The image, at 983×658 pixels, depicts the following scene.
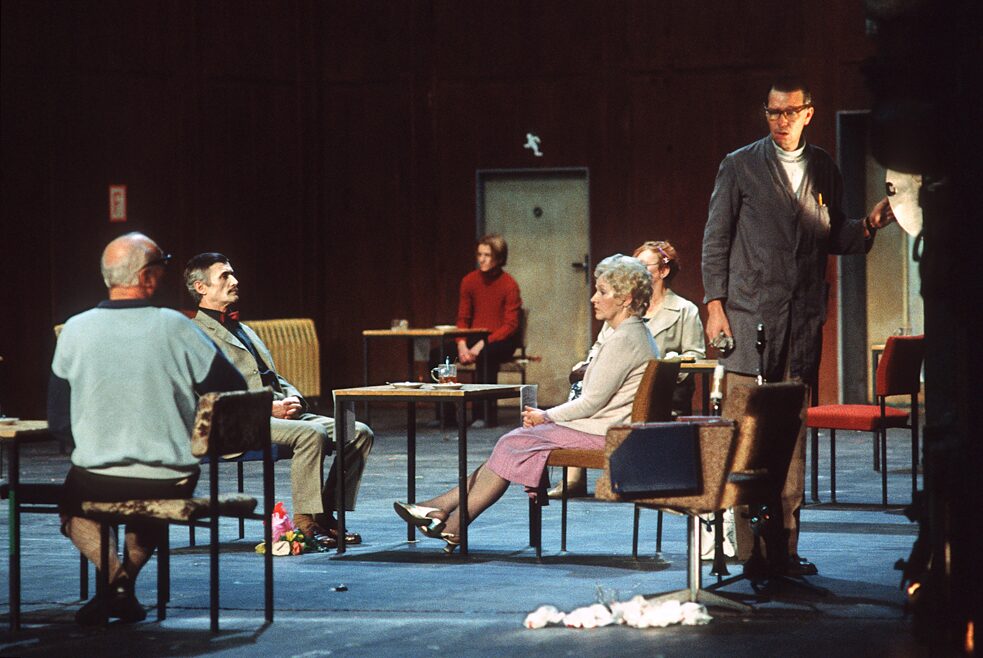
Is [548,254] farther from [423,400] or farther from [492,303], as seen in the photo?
[423,400]

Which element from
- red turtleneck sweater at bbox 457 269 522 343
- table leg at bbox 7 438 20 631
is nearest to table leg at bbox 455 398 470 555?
table leg at bbox 7 438 20 631

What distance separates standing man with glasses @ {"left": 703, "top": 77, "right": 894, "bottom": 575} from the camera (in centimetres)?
608

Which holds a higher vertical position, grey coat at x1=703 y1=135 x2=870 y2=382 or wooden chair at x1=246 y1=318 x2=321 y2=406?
grey coat at x1=703 y1=135 x2=870 y2=382

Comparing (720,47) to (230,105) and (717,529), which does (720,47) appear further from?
(717,529)

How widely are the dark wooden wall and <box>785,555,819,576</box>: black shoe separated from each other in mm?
8012

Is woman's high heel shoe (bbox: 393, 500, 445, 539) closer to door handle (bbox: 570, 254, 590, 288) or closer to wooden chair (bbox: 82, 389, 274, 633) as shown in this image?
wooden chair (bbox: 82, 389, 274, 633)

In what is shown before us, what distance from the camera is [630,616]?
507 cm

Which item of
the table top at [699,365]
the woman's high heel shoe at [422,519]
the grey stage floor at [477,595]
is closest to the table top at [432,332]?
the grey stage floor at [477,595]

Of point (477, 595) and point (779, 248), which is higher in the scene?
point (779, 248)

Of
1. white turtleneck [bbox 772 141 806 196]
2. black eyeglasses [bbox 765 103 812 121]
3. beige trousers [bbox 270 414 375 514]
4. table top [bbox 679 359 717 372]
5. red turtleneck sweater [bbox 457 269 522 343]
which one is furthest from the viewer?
red turtleneck sweater [bbox 457 269 522 343]

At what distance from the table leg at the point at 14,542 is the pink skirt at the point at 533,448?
1926mm

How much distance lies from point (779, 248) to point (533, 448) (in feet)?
4.13

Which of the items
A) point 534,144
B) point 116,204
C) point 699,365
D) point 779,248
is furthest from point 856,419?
point 116,204

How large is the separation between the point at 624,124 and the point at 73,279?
16.3 ft
